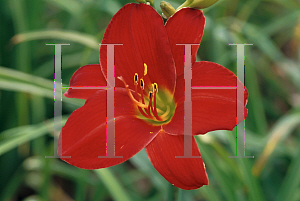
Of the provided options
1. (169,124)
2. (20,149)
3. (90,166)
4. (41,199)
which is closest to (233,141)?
(169,124)

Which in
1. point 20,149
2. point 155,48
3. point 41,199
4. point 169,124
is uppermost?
point 155,48

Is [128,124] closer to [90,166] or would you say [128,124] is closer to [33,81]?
[90,166]

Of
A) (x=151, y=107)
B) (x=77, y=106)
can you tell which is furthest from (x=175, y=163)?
(x=77, y=106)

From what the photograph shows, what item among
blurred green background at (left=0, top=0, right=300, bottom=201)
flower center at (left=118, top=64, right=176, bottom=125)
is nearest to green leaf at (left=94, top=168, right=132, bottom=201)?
blurred green background at (left=0, top=0, right=300, bottom=201)

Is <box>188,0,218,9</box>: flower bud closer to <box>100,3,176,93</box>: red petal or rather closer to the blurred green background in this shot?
<box>100,3,176,93</box>: red petal

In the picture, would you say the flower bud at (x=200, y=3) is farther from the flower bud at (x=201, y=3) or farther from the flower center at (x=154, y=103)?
the flower center at (x=154, y=103)

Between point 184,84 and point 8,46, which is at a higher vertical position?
point 8,46

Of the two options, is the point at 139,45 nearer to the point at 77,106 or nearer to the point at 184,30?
the point at 184,30

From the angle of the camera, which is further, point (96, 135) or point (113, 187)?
point (113, 187)
